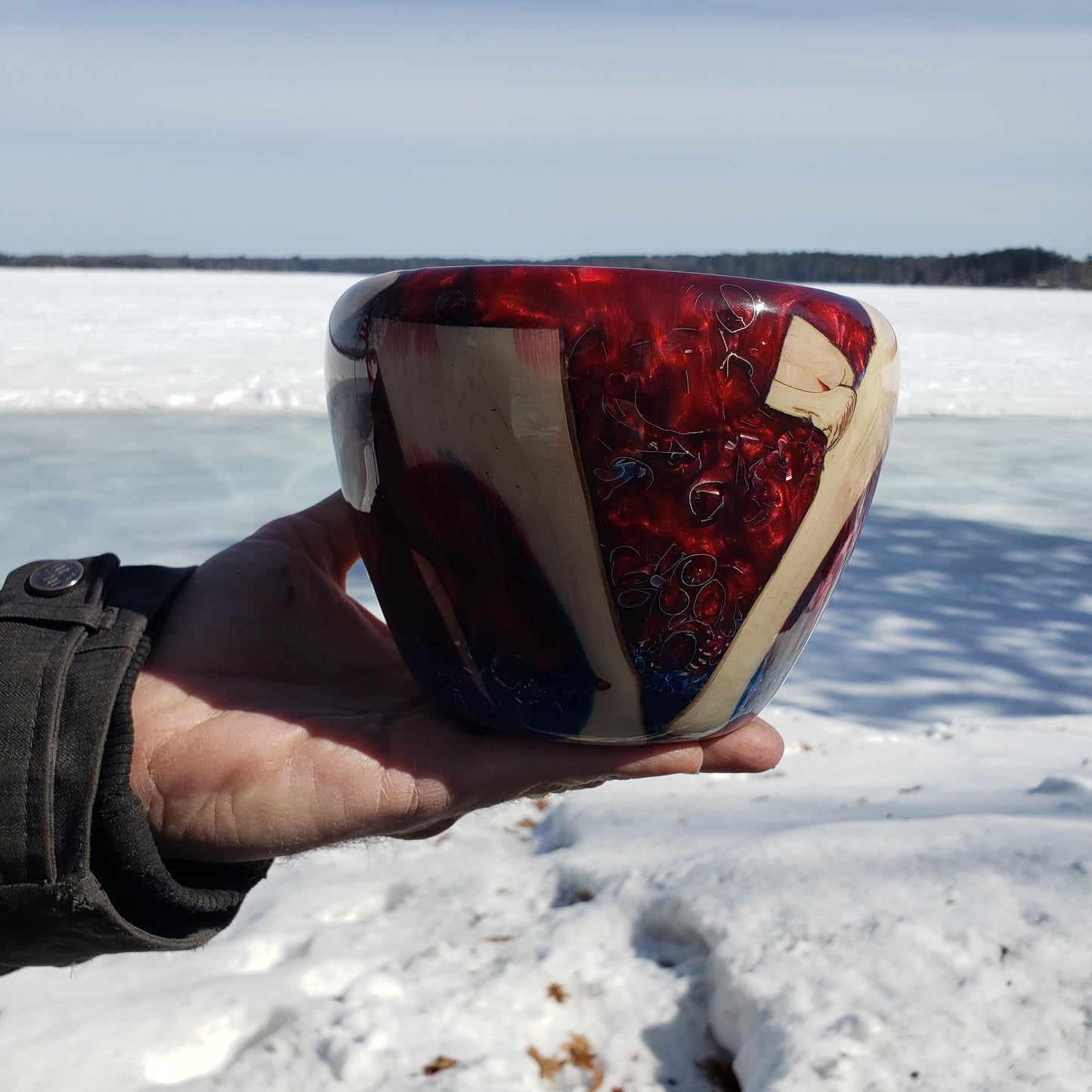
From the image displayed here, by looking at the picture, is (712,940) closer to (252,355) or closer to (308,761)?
(308,761)

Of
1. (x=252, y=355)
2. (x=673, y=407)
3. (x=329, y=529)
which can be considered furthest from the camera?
(x=252, y=355)

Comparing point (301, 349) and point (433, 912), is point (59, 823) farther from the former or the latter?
point (301, 349)

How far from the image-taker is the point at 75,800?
67 cm

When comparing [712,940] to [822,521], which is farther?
[712,940]

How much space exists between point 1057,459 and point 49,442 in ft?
10.8

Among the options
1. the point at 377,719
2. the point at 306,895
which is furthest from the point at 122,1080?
the point at 377,719

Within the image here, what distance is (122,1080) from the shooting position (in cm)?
90

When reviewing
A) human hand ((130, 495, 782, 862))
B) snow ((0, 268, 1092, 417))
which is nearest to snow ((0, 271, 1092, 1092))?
human hand ((130, 495, 782, 862))

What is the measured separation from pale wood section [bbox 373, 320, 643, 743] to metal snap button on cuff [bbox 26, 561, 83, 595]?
11.6 inches

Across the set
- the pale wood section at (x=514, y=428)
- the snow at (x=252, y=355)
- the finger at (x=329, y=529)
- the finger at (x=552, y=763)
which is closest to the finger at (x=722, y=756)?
the finger at (x=552, y=763)

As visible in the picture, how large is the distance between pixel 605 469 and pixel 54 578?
43 centimetres

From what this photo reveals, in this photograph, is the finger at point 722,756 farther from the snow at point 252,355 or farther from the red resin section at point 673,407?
the snow at point 252,355

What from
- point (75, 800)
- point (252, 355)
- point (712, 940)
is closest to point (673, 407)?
point (75, 800)

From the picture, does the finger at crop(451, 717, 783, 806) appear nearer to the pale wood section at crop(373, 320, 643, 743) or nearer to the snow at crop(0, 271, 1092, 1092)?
the pale wood section at crop(373, 320, 643, 743)
